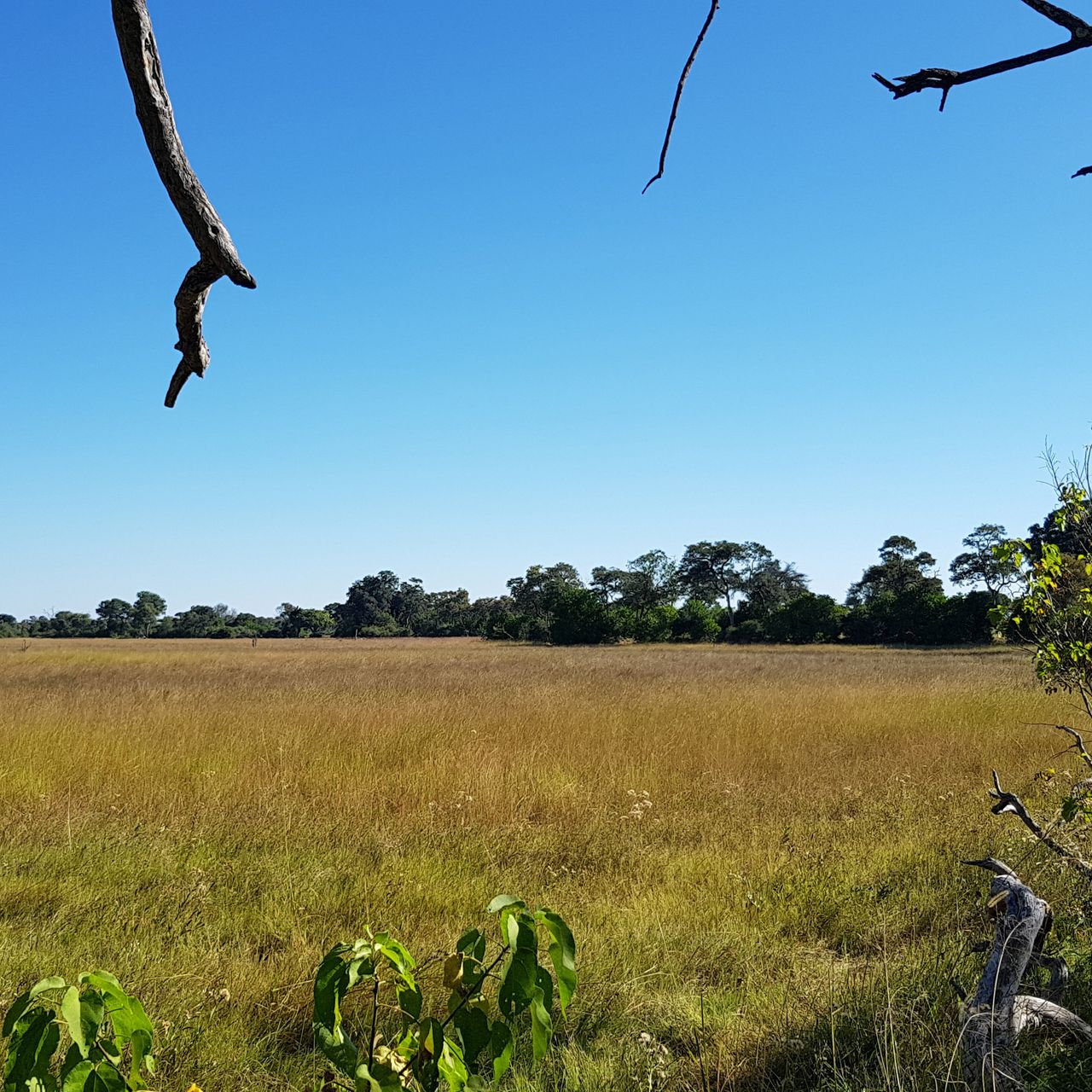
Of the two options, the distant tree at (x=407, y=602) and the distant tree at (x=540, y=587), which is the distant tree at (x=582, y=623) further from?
the distant tree at (x=407, y=602)

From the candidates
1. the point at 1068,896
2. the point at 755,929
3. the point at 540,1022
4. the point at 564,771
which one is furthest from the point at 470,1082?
the point at 564,771

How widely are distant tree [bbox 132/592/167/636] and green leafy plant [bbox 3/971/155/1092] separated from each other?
9407cm

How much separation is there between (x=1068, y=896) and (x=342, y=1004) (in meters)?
4.14

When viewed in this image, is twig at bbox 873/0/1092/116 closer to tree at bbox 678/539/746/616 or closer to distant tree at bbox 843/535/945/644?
distant tree at bbox 843/535/945/644

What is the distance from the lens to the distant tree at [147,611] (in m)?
89.6

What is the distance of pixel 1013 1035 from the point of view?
2811 mm

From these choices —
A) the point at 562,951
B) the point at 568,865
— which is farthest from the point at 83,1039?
the point at 568,865

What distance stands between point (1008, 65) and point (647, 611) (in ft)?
241

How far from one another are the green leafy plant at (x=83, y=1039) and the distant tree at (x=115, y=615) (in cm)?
9436

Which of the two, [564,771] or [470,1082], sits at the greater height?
[470,1082]

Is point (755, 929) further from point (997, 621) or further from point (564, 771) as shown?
point (564, 771)

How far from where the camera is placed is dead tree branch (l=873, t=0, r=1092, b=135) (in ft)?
5.18

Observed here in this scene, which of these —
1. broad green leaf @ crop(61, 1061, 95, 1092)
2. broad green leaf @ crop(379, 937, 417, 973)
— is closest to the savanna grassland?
broad green leaf @ crop(379, 937, 417, 973)

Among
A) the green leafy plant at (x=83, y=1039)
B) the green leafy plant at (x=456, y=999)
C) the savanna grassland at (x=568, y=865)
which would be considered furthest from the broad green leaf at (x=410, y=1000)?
the savanna grassland at (x=568, y=865)
